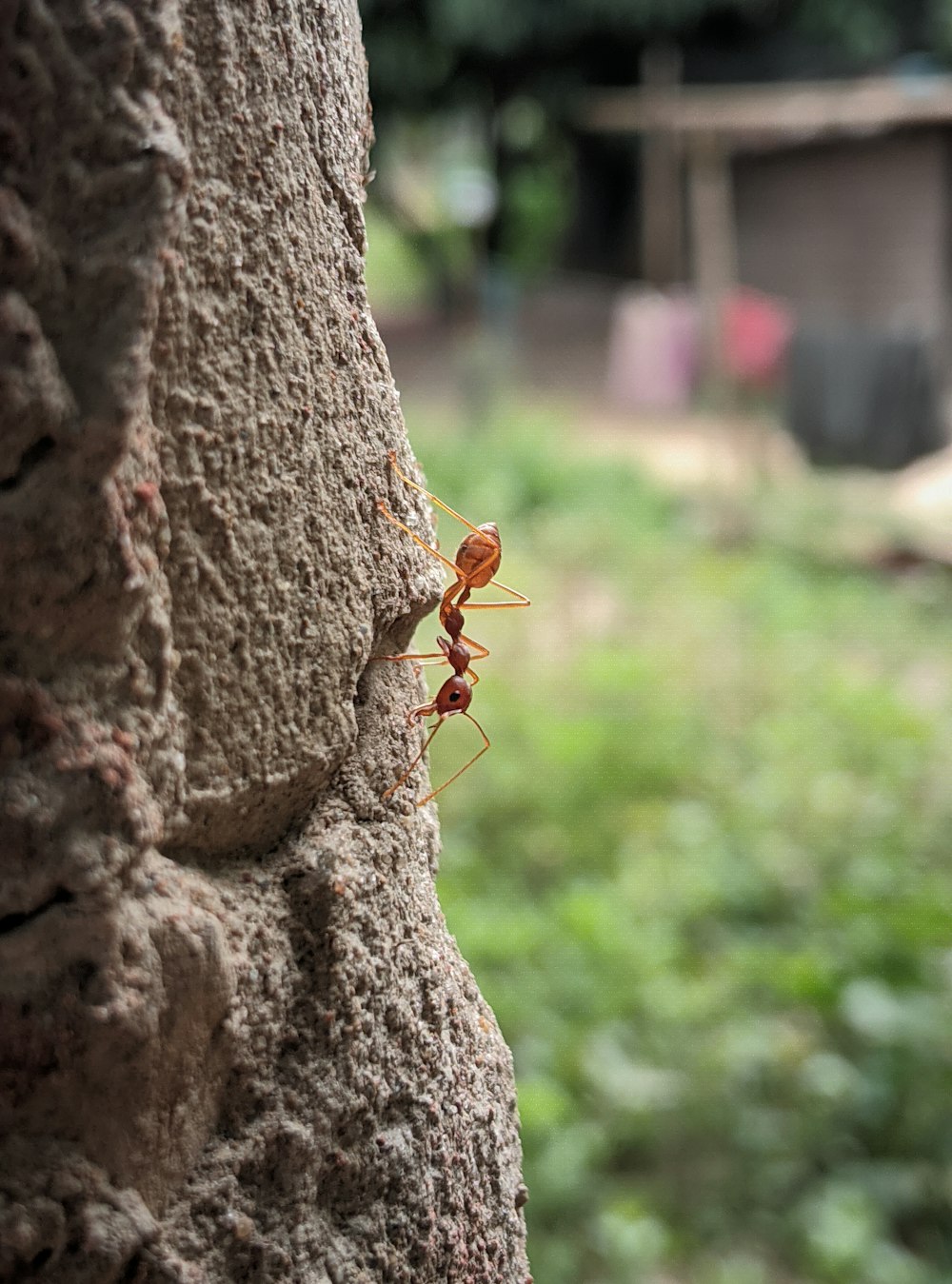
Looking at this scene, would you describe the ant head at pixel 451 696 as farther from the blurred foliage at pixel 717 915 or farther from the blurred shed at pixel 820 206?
the blurred shed at pixel 820 206

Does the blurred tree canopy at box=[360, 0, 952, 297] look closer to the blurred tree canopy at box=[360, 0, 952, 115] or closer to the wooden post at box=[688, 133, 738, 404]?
the blurred tree canopy at box=[360, 0, 952, 115]

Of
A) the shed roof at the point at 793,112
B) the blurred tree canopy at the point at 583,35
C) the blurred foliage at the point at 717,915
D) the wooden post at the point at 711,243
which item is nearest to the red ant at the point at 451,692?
the blurred foliage at the point at 717,915

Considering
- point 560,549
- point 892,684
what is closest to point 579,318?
point 560,549

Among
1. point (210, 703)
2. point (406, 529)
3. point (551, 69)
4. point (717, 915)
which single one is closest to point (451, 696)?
point (406, 529)

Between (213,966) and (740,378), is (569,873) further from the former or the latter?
(740,378)

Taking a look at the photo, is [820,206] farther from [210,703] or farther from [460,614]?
[210,703]

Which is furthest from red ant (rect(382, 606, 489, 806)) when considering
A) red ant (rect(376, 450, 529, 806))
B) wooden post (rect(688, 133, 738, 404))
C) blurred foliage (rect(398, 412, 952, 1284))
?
wooden post (rect(688, 133, 738, 404))
